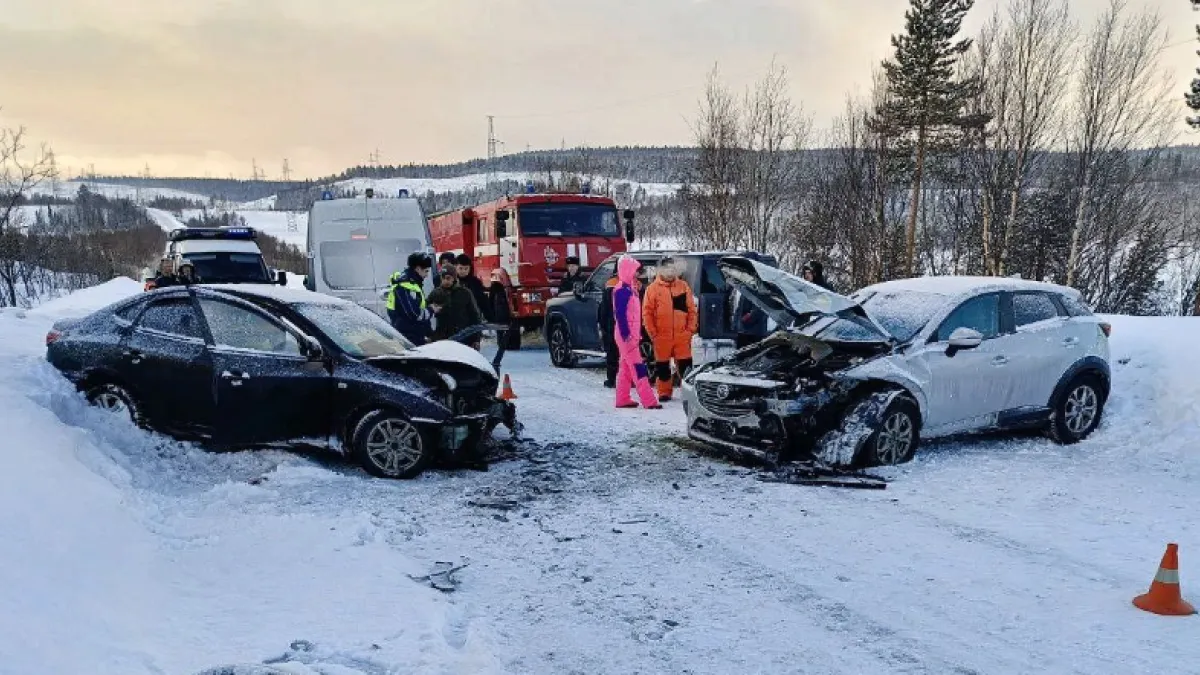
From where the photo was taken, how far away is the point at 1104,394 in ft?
26.0

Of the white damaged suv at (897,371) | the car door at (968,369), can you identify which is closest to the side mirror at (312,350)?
the white damaged suv at (897,371)

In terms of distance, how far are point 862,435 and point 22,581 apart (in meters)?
5.71

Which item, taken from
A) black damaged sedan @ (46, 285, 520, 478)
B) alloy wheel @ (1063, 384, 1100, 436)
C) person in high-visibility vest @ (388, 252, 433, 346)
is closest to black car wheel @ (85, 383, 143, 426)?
black damaged sedan @ (46, 285, 520, 478)

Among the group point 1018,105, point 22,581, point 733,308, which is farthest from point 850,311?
point 1018,105

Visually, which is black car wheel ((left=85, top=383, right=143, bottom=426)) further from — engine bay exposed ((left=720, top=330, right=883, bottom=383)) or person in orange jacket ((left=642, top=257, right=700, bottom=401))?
person in orange jacket ((left=642, top=257, right=700, bottom=401))

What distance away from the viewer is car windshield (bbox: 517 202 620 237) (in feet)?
50.7

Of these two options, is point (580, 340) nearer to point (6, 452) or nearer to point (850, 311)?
point (850, 311)

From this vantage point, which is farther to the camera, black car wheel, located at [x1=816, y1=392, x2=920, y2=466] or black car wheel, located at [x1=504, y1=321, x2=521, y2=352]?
black car wheel, located at [x1=504, y1=321, x2=521, y2=352]

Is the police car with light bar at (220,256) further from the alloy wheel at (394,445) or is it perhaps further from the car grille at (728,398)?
the car grille at (728,398)

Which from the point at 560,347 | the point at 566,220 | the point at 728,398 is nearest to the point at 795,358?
the point at 728,398

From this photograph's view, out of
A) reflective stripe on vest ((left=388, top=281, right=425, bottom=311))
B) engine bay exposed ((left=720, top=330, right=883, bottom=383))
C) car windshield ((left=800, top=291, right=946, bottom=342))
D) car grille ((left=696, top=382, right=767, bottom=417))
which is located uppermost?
reflective stripe on vest ((left=388, top=281, right=425, bottom=311))

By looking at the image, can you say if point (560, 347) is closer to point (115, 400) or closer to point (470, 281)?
point (470, 281)

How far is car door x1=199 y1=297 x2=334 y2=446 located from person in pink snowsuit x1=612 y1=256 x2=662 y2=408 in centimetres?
406

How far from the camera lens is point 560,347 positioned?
44.0 ft
